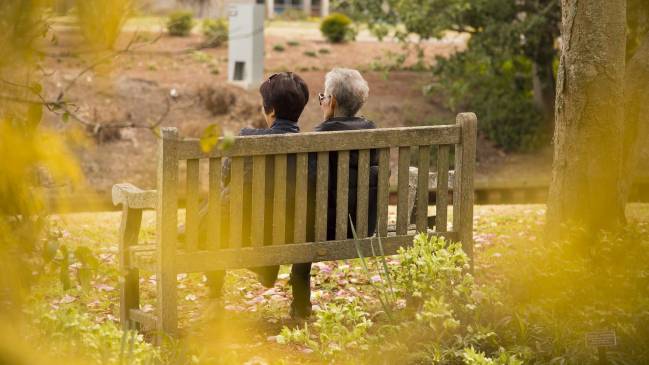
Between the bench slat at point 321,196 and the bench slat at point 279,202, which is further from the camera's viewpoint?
the bench slat at point 321,196

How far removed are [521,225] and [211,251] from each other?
470 centimetres

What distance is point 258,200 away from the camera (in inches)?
199

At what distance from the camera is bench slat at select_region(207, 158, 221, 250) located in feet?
16.0

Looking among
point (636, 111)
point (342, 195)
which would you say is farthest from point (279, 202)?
point (636, 111)

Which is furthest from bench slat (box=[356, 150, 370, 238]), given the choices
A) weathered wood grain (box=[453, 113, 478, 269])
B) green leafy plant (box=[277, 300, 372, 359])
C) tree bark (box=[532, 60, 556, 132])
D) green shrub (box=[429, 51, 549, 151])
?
tree bark (box=[532, 60, 556, 132])

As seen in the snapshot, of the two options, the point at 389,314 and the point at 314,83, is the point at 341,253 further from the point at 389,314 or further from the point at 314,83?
the point at 314,83

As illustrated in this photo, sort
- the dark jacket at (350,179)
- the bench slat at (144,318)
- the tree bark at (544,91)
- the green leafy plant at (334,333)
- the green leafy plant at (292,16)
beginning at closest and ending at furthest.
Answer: the green leafy plant at (334,333) → the bench slat at (144,318) → the dark jacket at (350,179) → the tree bark at (544,91) → the green leafy plant at (292,16)

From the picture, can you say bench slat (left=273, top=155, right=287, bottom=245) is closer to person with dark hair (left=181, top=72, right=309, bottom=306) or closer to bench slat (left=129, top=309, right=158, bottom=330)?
person with dark hair (left=181, top=72, right=309, bottom=306)

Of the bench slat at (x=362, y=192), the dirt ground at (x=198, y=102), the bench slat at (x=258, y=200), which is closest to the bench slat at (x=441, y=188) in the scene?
the bench slat at (x=362, y=192)

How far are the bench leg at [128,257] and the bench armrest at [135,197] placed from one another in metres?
0.06

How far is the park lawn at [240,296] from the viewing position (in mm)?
5070

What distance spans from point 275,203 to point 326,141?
38cm

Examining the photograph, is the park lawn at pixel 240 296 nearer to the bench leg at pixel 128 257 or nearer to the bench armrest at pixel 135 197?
the bench leg at pixel 128 257

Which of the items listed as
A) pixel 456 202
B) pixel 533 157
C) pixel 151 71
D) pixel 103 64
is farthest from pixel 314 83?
pixel 103 64
